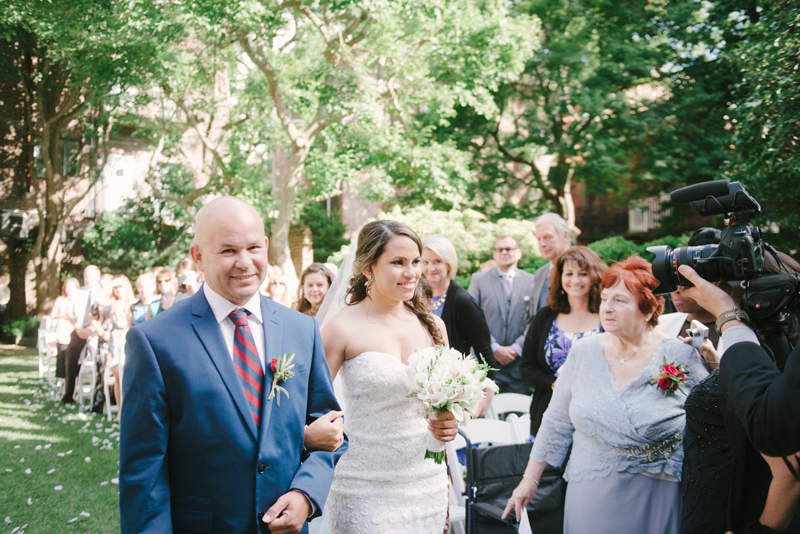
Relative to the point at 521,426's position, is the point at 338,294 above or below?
above

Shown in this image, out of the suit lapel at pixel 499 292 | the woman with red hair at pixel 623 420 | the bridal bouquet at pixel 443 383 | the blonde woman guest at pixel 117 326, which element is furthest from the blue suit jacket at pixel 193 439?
the blonde woman guest at pixel 117 326

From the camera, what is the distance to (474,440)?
4.34 meters

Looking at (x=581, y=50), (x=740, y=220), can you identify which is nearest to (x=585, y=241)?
(x=581, y=50)

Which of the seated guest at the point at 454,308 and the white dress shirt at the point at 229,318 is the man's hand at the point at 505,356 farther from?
the white dress shirt at the point at 229,318

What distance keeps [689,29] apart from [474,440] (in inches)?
633

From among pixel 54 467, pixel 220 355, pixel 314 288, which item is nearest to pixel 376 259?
pixel 220 355

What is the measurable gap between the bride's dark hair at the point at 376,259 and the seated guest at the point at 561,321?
1382 mm

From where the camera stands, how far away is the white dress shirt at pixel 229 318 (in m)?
2.00

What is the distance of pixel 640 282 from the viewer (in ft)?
9.67

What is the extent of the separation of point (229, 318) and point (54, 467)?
5.48 m

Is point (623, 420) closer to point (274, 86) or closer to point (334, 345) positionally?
point (334, 345)

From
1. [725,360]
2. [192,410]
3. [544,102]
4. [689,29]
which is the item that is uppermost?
[689,29]

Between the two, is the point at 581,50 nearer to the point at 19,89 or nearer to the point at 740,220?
the point at 740,220

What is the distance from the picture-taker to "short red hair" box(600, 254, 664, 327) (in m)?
2.93
